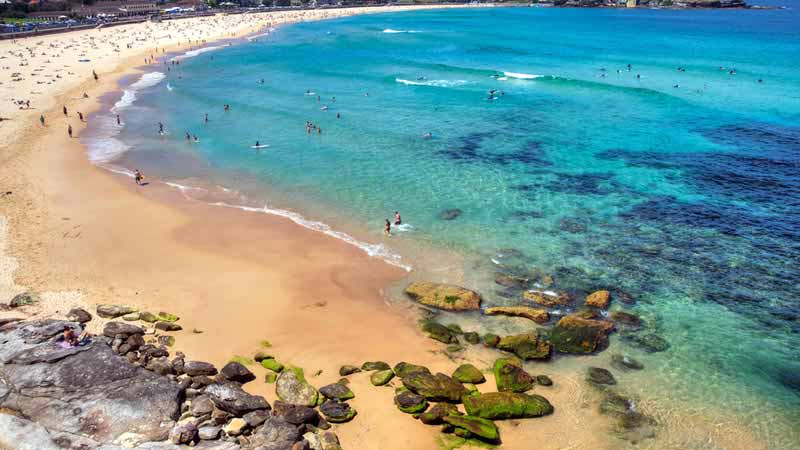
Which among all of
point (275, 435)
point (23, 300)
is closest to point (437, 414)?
point (275, 435)

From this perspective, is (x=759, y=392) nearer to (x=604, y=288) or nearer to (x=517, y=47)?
(x=604, y=288)

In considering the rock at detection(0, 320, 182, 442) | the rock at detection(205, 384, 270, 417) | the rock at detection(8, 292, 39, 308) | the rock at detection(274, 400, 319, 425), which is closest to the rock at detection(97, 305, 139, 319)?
the rock at detection(0, 320, 182, 442)

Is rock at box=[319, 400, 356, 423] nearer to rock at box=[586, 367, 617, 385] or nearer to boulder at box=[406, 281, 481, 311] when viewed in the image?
boulder at box=[406, 281, 481, 311]

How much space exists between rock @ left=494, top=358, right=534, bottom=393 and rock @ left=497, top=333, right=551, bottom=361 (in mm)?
1076

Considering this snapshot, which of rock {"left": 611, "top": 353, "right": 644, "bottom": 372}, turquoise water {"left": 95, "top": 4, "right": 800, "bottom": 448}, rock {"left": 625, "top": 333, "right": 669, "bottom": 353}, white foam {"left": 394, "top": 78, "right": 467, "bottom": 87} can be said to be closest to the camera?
rock {"left": 611, "top": 353, "right": 644, "bottom": 372}

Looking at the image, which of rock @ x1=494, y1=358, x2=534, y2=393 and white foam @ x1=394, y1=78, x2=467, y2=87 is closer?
rock @ x1=494, y1=358, x2=534, y2=393

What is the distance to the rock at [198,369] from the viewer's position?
18.9 metres

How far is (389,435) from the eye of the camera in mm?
17016

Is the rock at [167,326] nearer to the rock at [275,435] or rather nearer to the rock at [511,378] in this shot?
the rock at [275,435]

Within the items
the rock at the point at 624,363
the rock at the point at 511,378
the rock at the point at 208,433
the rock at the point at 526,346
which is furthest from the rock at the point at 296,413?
the rock at the point at 624,363

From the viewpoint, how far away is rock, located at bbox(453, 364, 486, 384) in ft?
63.4

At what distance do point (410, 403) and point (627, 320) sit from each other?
37.4 ft

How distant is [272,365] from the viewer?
783 inches

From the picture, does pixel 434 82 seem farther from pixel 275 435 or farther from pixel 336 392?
pixel 275 435
